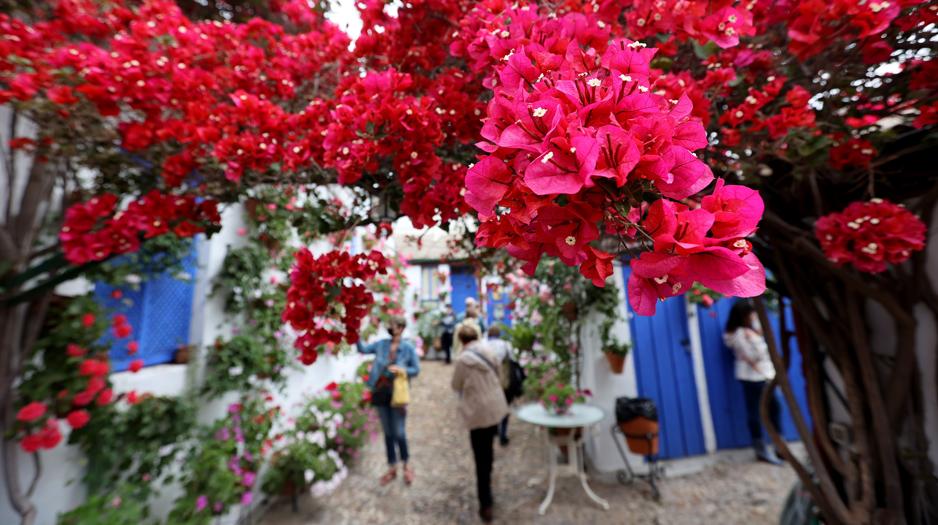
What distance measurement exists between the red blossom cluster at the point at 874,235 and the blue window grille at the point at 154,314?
3598mm

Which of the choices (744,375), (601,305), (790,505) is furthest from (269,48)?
(744,375)

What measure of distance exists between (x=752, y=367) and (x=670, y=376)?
2.72 ft

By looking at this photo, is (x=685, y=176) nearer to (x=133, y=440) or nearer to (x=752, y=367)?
(x=133, y=440)

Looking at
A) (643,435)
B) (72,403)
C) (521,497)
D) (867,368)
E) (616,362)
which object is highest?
(867,368)

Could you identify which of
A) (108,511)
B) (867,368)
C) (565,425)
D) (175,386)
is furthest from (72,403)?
(867,368)

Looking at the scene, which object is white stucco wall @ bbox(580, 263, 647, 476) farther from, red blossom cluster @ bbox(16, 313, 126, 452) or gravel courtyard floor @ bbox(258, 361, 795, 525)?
red blossom cluster @ bbox(16, 313, 126, 452)

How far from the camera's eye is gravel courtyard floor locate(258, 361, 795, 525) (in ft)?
11.2

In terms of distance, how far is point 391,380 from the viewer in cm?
392

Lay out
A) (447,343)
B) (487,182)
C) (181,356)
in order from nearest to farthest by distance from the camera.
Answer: (487,182), (181,356), (447,343)

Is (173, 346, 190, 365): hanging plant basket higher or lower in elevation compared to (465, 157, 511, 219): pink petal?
lower

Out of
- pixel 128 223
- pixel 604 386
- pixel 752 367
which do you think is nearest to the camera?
pixel 128 223

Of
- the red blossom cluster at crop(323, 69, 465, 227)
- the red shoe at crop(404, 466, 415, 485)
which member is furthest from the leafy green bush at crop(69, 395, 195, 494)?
the red blossom cluster at crop(323, 69, 465, 227)

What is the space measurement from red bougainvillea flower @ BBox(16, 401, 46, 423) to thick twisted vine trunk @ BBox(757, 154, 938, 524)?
3.50 m

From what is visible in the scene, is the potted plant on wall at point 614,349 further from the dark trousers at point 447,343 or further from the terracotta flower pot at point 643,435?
the dark trousers at point 447,343
